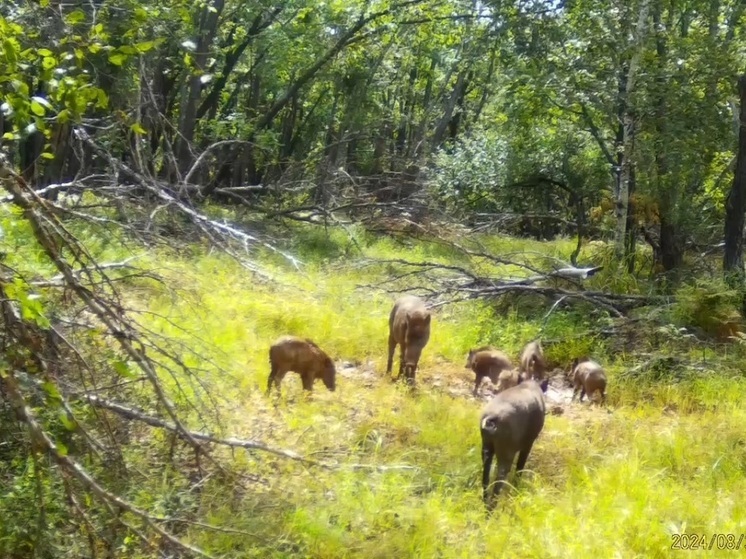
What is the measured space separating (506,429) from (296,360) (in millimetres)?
2131

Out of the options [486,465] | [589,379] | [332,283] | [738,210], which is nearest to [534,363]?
[589,379]

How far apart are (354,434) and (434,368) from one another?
262cm

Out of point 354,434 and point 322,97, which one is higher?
point 322,97

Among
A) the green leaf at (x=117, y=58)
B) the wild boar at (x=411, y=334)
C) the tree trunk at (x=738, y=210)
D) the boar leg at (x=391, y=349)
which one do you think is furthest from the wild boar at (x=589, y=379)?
the green leaf at (x=117, y=58)

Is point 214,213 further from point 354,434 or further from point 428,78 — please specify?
point 428,78

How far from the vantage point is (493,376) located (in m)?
7.68

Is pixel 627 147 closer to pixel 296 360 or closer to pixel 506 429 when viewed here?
pixel 296 360

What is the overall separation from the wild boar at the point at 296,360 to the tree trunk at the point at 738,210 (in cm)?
614

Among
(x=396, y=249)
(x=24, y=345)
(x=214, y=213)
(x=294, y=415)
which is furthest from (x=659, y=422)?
(x=214, y=213)

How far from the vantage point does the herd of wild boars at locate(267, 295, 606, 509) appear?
5180 millimetres

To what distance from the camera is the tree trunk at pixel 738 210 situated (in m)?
10.5

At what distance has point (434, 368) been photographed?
851 cm

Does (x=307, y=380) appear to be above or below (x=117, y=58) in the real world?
below
